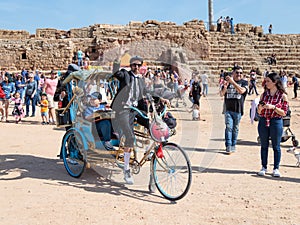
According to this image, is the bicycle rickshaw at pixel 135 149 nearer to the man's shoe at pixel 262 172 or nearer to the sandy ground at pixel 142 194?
the sandy ground at pixel 142 194

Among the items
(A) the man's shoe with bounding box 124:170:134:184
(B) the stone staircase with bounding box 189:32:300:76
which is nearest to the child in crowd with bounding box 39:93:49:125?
(A) the man's shoe with bounding box 124:170:134:184

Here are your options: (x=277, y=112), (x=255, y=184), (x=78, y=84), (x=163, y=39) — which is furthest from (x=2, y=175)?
(x=163, y=39)

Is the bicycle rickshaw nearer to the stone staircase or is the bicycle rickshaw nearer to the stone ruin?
the stone ruin

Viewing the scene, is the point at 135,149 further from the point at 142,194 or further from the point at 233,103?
the point at 233,103

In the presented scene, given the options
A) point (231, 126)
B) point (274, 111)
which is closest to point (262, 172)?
point (274, 111)

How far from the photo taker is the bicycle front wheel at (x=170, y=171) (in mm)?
4589

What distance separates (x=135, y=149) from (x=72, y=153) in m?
1.26

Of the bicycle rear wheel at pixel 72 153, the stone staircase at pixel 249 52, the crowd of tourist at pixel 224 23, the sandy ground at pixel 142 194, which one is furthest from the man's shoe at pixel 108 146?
the crowd of tourist at pixel 224 23

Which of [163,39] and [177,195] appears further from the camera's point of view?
[163,39]

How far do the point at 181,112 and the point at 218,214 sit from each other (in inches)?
408

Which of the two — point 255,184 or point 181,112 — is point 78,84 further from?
point 181,112

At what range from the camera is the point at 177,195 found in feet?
15.3

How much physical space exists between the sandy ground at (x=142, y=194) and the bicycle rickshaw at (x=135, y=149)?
0.20 meters

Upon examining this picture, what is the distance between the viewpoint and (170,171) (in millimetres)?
4645
